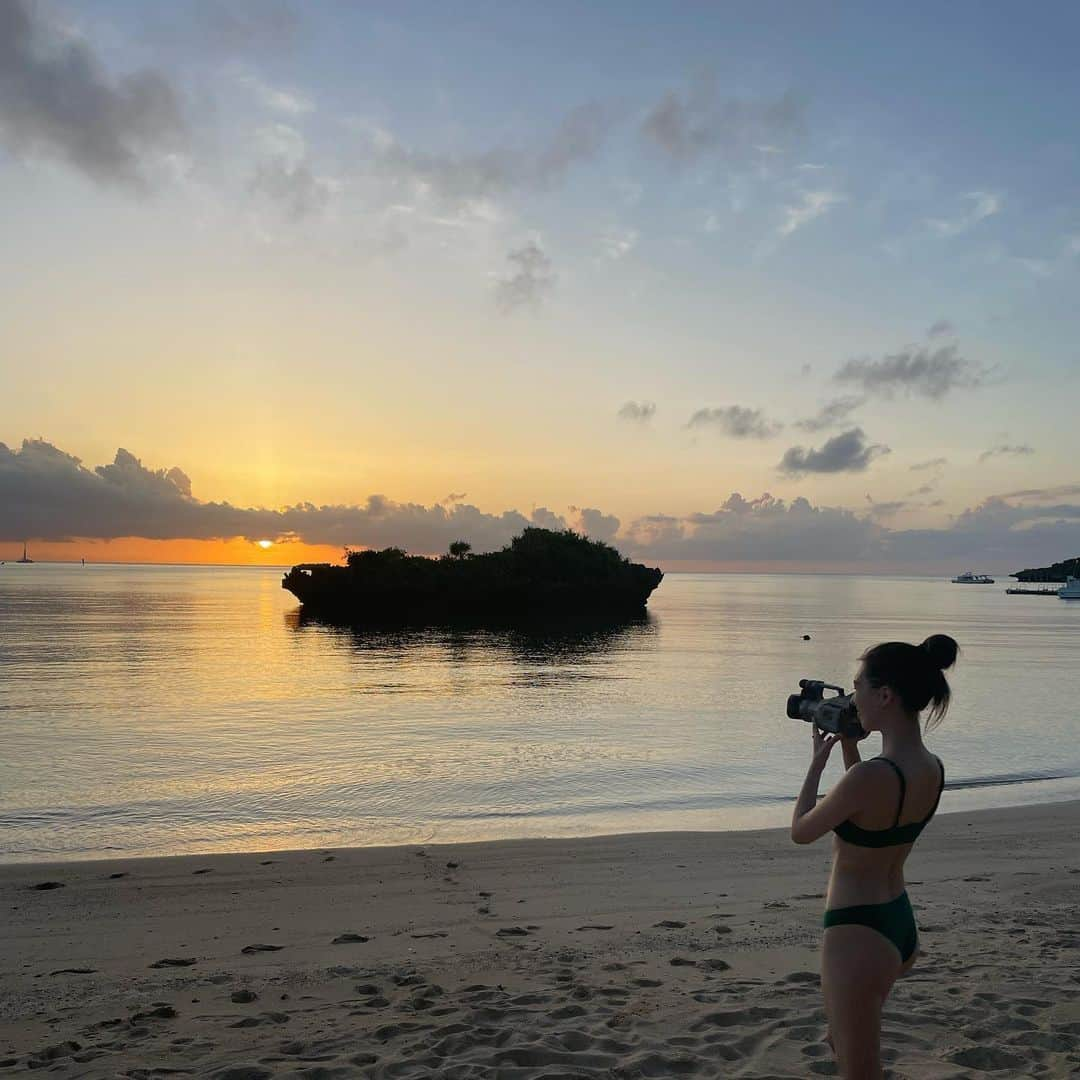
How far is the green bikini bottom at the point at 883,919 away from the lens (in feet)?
12.4

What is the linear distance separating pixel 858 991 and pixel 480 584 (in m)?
104

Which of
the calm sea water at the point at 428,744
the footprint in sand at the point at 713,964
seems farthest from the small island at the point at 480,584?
the footprint in sand at the point at 713,964

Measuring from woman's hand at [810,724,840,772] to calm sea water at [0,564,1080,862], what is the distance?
9612 mm

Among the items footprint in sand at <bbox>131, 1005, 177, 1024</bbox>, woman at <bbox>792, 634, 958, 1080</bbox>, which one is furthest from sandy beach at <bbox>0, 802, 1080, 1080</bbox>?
woman at <bbox>792, 634, 958, 1080</bbox>

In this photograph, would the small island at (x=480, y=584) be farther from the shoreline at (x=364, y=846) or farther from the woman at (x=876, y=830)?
the woman at (x=876, y=830)

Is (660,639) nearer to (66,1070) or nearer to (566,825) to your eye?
(566,825)

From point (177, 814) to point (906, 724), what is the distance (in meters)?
13.4

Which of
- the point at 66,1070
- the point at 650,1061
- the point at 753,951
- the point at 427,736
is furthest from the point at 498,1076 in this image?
the point at 427,736

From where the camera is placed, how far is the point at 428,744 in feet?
72.2

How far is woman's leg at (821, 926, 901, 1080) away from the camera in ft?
12.2

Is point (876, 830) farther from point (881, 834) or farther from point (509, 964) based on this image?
point (509, 964)

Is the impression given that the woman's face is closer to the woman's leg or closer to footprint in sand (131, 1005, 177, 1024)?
the woman's leg

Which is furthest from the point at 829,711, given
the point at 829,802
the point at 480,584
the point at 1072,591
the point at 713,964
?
the point at 1072,591

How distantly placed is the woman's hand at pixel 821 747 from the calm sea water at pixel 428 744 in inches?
378
